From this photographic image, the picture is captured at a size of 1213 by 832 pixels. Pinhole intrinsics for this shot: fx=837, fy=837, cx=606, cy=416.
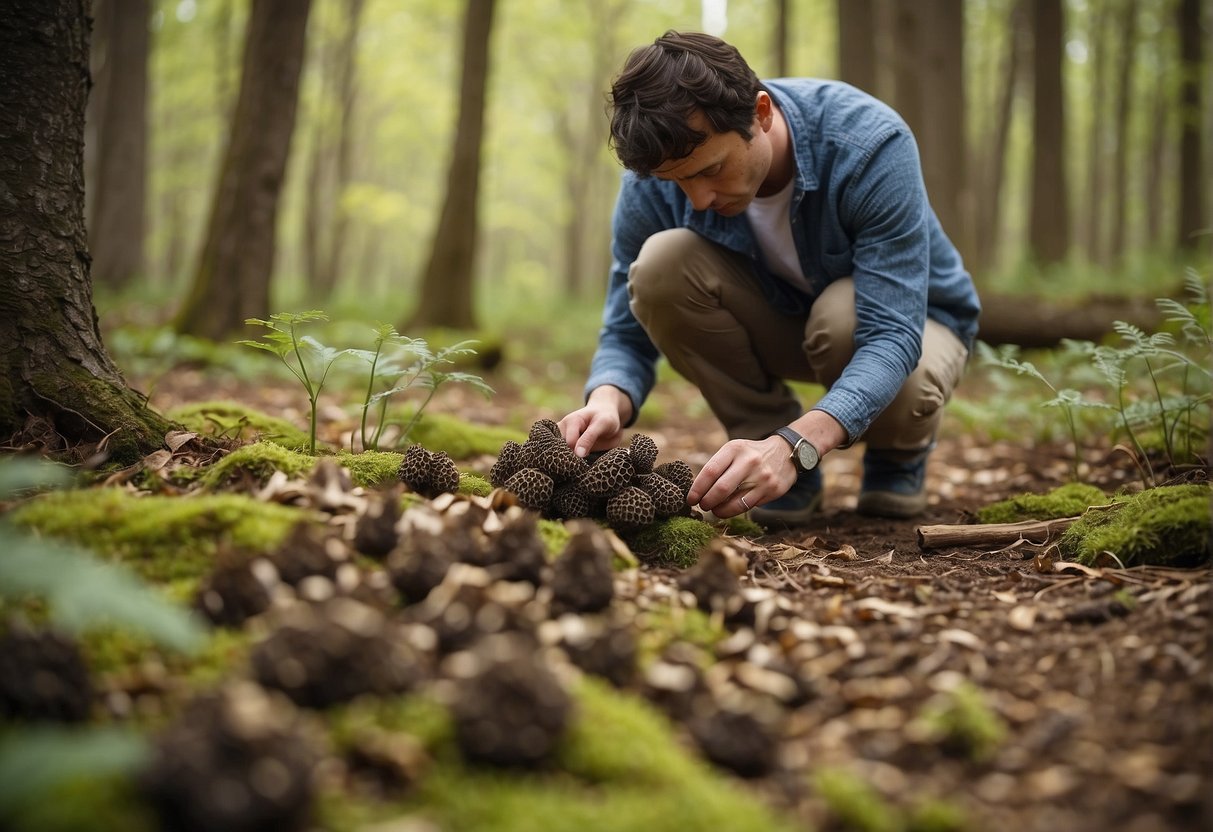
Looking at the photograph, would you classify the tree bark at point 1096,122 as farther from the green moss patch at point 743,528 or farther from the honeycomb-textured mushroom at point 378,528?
the honeycomb-textured mushroom at point 378,528

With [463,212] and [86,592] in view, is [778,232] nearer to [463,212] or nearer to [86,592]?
[86,592]

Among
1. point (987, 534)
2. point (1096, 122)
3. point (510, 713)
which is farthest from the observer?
point (1096, 122)

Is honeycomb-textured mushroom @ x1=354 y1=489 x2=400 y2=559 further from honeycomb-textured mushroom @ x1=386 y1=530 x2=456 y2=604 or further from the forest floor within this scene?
the forest floor

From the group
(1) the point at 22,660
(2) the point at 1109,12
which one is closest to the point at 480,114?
(1) the point at 22,660

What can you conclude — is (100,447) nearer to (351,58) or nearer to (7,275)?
(7,275)

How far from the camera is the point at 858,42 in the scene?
9.47m

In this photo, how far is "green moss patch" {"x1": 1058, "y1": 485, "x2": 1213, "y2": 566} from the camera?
2418 millimetres

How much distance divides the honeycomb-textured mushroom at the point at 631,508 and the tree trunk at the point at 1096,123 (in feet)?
68.0

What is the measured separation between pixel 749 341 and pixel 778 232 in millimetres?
548

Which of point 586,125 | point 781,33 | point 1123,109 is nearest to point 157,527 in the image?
point 781,33

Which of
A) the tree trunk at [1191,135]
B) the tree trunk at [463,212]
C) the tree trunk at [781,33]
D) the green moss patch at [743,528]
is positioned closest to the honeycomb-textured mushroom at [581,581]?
the green moss patch at [743,528]

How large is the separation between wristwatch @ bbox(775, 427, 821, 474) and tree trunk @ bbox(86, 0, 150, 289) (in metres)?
12.6

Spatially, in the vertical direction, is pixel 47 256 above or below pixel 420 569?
above

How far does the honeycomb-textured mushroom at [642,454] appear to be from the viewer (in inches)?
113
